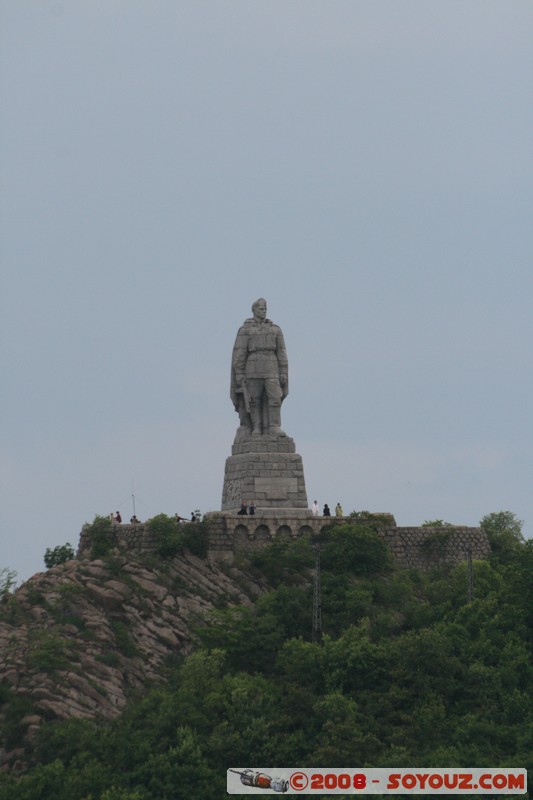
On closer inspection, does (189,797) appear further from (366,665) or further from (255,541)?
(255,541)

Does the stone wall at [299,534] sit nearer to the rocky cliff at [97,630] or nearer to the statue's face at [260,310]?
the rocky cliff at [97,630]

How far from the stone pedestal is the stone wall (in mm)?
885

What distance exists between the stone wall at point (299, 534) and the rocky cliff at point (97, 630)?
94 centimetres

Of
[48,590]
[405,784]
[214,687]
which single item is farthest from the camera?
[48,590]

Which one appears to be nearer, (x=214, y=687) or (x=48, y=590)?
(x=214, y=687)

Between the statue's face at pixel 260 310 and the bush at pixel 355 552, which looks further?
the statue's face at pixel 260 310

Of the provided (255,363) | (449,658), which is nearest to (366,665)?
(449,658)

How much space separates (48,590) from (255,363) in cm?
1248

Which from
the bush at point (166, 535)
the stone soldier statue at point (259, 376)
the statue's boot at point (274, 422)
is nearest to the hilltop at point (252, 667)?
the bush at point (166, 535)

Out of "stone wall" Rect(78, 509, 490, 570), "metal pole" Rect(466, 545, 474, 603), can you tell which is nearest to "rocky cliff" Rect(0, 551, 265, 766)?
"stone wall" Rect(78, 509, 490, 570)

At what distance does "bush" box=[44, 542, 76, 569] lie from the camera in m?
99.6

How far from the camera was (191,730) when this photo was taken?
85750 mm

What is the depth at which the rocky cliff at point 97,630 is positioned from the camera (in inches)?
3462

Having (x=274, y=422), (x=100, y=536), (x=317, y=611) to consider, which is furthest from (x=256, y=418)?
(x=317, y=611)
